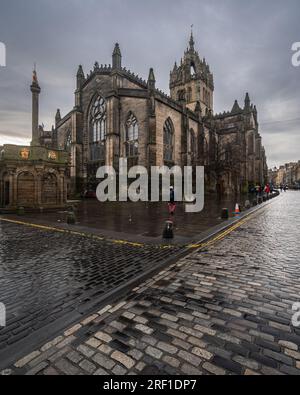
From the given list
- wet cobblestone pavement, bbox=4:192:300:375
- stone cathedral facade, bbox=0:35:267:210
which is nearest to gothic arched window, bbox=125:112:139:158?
stone cathedral facade, bbox=0:35:267:210

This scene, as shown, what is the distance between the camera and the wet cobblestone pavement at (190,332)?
198cm

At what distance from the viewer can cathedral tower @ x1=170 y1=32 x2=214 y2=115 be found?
50.2 metres

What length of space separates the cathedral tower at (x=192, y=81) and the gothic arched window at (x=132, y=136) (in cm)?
2859

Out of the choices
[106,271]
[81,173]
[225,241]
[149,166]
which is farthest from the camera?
[81,173]

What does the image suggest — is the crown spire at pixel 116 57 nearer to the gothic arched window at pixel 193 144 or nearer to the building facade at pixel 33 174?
the building facade at pixel 33 174

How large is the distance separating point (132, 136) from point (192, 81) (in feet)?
112

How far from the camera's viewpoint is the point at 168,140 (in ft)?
98.6

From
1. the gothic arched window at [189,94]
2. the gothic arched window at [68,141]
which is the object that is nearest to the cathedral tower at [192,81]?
the gothic arched window at [189,94]

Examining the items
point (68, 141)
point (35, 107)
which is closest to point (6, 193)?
point (35, 107)

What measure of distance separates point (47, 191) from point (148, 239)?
1348 cm
